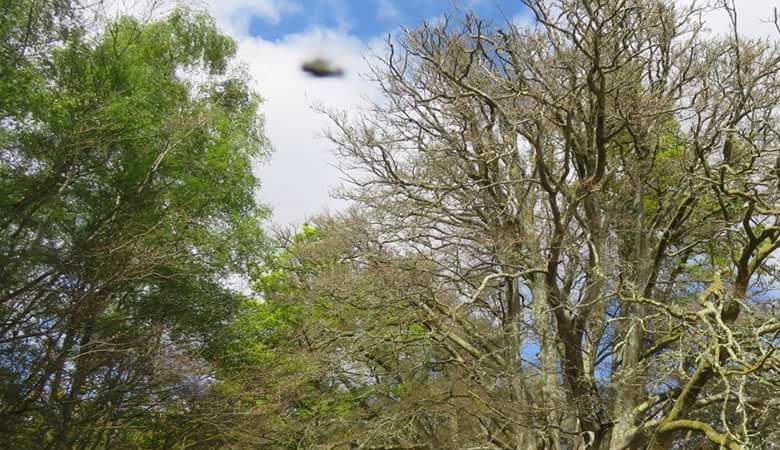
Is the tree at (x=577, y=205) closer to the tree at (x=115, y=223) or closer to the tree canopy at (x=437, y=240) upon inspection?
the tree canopy at (x=437, y=240)

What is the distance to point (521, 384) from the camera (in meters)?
8.80

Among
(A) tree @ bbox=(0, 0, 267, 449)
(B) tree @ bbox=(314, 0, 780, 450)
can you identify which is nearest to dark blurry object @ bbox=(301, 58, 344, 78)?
(B) tree @ bbox=(314, 0, 780, 450)

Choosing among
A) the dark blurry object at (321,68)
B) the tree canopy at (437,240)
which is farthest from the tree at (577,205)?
the dark blurry object at (321,68)

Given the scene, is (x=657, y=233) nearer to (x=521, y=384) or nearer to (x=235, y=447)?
(x=521, y=384)

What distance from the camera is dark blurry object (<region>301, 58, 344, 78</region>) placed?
4272 mm

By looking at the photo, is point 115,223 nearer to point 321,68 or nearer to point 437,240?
point 437,240

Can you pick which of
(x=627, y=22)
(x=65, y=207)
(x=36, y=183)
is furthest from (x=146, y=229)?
(x=627, y=22)

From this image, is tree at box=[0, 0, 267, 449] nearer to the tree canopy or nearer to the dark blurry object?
the tree canopy

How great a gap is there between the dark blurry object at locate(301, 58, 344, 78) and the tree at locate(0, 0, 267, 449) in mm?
5261

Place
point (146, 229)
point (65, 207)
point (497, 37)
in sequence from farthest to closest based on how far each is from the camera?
point (146, 229)
point (65, 207)
point (497, 37)

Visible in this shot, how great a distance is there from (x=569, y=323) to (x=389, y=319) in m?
2.82

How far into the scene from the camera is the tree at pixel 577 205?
23.6ft

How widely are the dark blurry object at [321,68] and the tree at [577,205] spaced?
277cm

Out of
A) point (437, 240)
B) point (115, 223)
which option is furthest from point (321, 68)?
point (115, 223)
